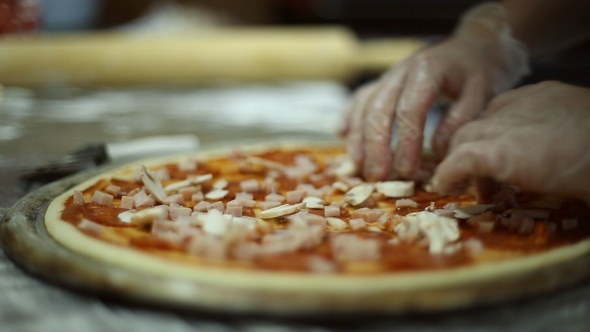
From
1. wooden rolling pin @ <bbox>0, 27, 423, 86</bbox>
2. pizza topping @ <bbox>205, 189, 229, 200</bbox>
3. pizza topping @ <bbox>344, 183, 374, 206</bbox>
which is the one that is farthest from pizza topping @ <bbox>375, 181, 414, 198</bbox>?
wooden rolling pin @ <bbox>0, 27, 423, 86</bbox>

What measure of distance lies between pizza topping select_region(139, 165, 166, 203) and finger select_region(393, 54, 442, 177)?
39cm

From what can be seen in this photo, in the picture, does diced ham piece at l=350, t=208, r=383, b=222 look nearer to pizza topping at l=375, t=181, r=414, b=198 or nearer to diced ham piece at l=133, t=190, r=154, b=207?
pizza topping at l=375, t=181, r=414, b=198

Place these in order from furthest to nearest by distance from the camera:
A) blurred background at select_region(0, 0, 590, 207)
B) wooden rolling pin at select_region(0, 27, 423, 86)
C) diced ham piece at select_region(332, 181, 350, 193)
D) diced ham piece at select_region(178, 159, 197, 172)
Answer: wooden rolling pin at select_region(0, 27, 423, 86) → blurred background at select_region(0, 0, 590, 207) → diced ham piece at select_region(178, 159, 197, 172) → diced ham piece at select_region(332, 181, 350, 193)

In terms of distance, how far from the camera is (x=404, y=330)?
1.82 feet

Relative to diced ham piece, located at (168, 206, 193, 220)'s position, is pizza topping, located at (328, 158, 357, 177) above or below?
below

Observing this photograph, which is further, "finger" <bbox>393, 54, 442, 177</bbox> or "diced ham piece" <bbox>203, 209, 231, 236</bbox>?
"finger" <bbox>393, 54, 442, 177</bbox>

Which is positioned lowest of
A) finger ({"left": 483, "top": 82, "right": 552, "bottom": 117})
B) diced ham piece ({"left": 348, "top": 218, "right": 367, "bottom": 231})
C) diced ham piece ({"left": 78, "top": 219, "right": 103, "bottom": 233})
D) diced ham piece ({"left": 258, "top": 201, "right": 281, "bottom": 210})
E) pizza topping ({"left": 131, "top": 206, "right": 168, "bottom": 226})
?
diced ham piece ({"left": 258, "top": 201, "right": 281, "bottom": 210})

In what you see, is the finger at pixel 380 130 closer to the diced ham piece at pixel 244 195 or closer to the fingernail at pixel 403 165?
the fingernail at pixel 403 165

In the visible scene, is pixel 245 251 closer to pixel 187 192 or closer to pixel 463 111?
pixel 187 192

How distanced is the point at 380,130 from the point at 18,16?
2195 millimetres

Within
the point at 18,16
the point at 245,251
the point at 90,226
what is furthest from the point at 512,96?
the point at 18,16

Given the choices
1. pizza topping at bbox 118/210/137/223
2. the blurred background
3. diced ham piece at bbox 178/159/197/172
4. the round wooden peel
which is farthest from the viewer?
the blurred background

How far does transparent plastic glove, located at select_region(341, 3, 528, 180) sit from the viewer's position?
992 mm

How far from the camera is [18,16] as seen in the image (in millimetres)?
2633
